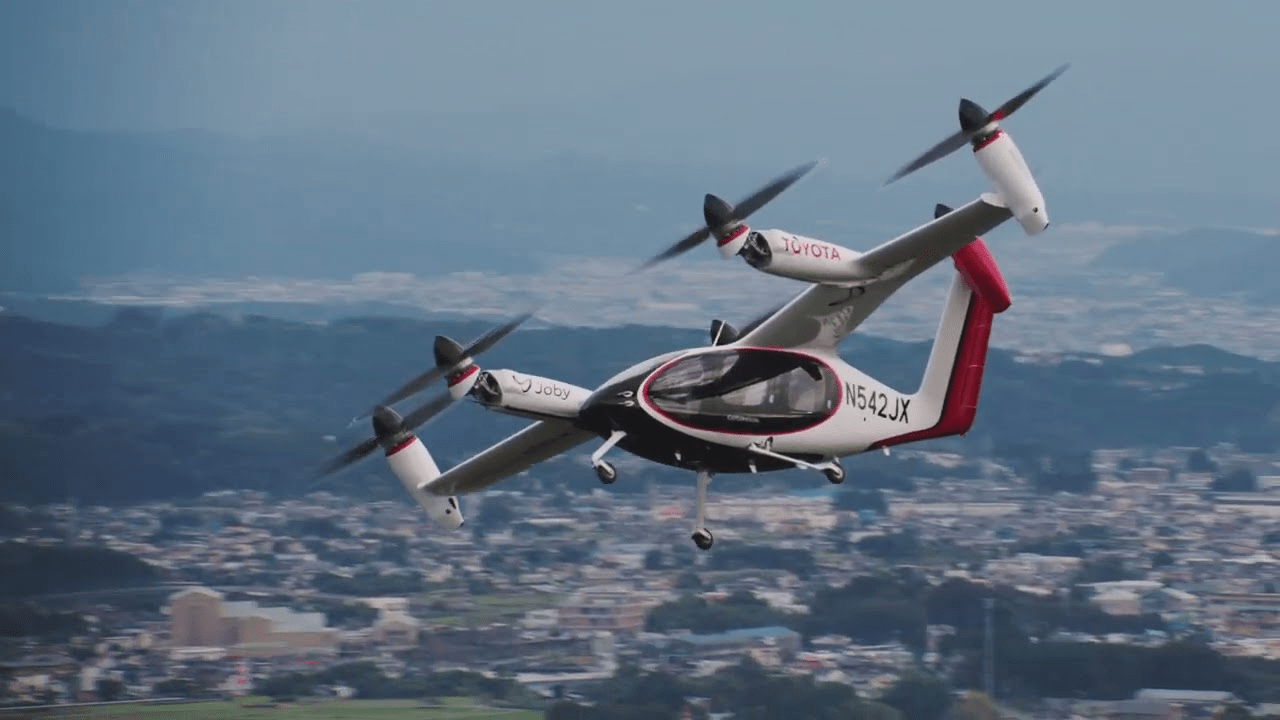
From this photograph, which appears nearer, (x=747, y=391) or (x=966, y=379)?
(x=747, y=391)

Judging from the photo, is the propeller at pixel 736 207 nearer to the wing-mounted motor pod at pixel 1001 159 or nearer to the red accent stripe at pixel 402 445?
the wing-mounted motor pod at pixel 1001 159

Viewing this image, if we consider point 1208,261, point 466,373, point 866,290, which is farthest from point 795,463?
point 1208,261

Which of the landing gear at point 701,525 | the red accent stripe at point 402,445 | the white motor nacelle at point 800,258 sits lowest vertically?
the landing gear at point 701,525

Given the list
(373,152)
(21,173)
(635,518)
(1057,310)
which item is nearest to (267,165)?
(373,152)

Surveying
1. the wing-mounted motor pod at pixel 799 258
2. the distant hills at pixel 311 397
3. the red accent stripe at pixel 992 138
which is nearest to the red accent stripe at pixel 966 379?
the wing-mounted motor pod at pixel 799 258

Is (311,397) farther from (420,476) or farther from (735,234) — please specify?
(735,234)
